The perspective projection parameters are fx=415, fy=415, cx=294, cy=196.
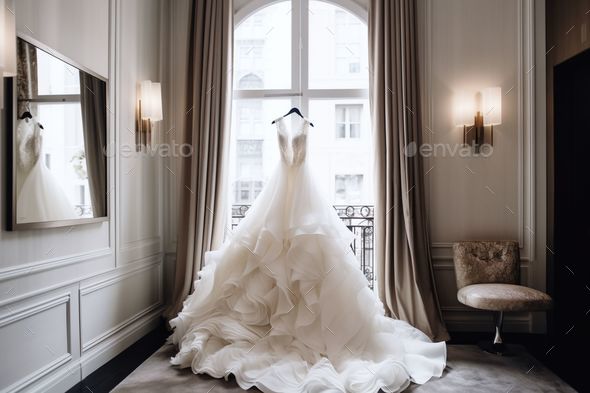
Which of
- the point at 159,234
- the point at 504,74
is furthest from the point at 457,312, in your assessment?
the point at 159,234

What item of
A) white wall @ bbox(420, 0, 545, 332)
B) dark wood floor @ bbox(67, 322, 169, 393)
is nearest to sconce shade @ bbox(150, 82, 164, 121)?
dark wood floor @ bbox(67, 322, 169, 393)

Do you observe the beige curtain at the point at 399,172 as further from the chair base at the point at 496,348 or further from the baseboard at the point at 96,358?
the baseboard at the point at 96,358

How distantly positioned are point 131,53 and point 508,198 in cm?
332

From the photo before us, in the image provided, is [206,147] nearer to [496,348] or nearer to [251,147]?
[251,147]

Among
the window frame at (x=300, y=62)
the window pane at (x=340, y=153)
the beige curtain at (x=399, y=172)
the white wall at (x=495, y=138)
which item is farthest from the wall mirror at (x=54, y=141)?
the white wall at (x=495, y=138)

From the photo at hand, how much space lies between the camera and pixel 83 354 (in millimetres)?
2604

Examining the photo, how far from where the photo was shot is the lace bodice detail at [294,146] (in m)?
3.15

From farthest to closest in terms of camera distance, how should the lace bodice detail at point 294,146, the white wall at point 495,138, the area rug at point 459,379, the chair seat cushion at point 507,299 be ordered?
the white wall at point 495,138, the lace bodice detail at point 294,146, the chair seat cushion at point 507,299, the area rug at point 459,379

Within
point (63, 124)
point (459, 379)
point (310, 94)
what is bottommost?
point (459, 379)

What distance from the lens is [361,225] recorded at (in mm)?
3891

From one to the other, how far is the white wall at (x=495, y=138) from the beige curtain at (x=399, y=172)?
7.1 inches

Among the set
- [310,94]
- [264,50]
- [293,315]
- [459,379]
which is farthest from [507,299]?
[264,50]

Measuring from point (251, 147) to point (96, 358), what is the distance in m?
2.14

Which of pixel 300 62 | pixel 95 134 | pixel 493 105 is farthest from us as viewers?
pixel 300 62
